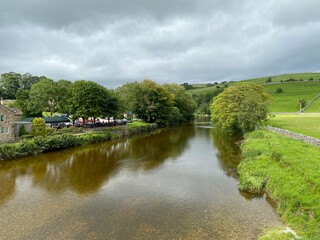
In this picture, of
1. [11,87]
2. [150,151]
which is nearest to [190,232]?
[150,151]

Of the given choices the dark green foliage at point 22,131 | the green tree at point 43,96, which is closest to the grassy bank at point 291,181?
the dark green foliage at point 22,131

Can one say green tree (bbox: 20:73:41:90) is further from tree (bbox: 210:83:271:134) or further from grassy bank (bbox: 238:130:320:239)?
grassy bank (bbox: 238:130:320:239)

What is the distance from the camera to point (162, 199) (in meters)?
16.5

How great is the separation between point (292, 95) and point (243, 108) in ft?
288

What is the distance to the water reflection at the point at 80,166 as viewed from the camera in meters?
20.2

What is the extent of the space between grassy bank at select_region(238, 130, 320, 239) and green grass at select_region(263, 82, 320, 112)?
75.2m

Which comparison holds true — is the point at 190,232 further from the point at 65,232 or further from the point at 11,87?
the point at 11,87

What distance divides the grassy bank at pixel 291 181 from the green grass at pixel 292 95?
247 ft

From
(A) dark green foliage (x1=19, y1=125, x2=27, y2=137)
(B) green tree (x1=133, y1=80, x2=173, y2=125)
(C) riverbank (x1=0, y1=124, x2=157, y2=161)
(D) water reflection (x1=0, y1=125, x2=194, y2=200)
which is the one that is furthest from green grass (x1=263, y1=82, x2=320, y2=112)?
(A) dark green foliage (x1=19, y1=125, x2=27, y2=137)

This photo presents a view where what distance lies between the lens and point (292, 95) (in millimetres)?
114625

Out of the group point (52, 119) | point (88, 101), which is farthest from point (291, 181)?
point (52, 119)

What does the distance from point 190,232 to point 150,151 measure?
2373 centimetres

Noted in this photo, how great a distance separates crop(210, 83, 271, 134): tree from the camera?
4088cm

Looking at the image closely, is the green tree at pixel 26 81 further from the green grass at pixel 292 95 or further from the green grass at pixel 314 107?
the green grass at pixel 314 107
